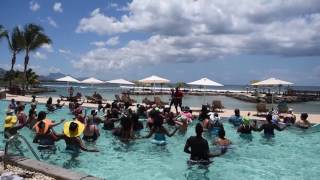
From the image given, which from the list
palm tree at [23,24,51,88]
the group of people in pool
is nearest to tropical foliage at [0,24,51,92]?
palm tree at [23,24,51,88]

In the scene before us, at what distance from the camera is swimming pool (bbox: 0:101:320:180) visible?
10.4 metres

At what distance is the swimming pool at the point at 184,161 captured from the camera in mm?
10359

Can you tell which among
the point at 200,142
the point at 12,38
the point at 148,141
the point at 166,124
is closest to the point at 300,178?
the point at 200,142

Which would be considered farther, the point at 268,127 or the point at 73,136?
the point at 268,127

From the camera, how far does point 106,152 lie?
12711 mm

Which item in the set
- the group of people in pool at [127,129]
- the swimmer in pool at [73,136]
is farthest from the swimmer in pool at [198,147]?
the swimmer in pool at [73,136]

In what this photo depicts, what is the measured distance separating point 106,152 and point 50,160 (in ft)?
6.92

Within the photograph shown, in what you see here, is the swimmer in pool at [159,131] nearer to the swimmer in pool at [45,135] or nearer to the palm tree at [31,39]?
the swimmer in pool at [45,135]

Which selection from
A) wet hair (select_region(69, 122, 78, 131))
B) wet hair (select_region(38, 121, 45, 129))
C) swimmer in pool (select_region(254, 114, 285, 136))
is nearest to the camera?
wet hair (select_region(69, 122, 78, 131))

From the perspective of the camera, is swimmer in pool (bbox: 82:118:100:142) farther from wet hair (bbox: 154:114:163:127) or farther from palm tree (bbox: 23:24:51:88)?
palm tree (bbox: 23:24:51:88)

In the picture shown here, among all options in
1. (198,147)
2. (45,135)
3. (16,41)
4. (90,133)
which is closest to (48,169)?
(198,147)

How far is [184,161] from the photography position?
38.3 ft

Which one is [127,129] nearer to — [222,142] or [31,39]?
[222,142]

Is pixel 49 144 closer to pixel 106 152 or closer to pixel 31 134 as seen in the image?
pixel 106 152
